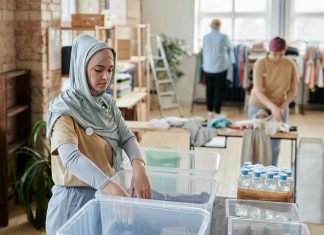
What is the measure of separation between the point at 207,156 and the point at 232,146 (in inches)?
164

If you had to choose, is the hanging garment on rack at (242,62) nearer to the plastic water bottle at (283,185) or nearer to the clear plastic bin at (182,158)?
the clear plastic bin at (182,158)

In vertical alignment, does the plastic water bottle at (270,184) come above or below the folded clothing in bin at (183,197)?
above

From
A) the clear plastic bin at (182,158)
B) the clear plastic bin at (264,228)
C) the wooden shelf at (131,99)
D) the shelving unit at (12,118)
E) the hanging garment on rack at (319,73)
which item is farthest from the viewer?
the hanging garment on rack at (319,73)

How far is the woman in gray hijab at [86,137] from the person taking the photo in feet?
6.34

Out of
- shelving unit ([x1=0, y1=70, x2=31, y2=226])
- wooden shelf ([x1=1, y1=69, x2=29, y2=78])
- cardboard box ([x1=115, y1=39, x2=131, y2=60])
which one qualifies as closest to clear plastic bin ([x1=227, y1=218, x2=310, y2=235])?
shelving unit ([x1=0, y1=70, x2=31, y2=226])

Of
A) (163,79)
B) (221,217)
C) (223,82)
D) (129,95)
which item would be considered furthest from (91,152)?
(163,79)

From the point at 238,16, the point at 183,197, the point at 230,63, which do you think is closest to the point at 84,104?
the point at 183,197

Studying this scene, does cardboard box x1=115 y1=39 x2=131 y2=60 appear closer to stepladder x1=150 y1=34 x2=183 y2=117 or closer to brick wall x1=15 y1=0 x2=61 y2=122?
stepladder x1=150 y1=34 x2=183 y2=117

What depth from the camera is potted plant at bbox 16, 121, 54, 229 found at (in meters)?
4.06

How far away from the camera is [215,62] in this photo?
27.8ft

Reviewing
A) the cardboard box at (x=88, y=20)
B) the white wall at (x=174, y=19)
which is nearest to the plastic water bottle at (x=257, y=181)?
the cardboard box at (x=88, y=20)

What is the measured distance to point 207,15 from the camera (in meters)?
9.92

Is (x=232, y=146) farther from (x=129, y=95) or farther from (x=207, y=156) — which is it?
(x=207, y=156)

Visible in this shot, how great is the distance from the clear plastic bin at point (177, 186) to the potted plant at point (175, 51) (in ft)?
23.2
